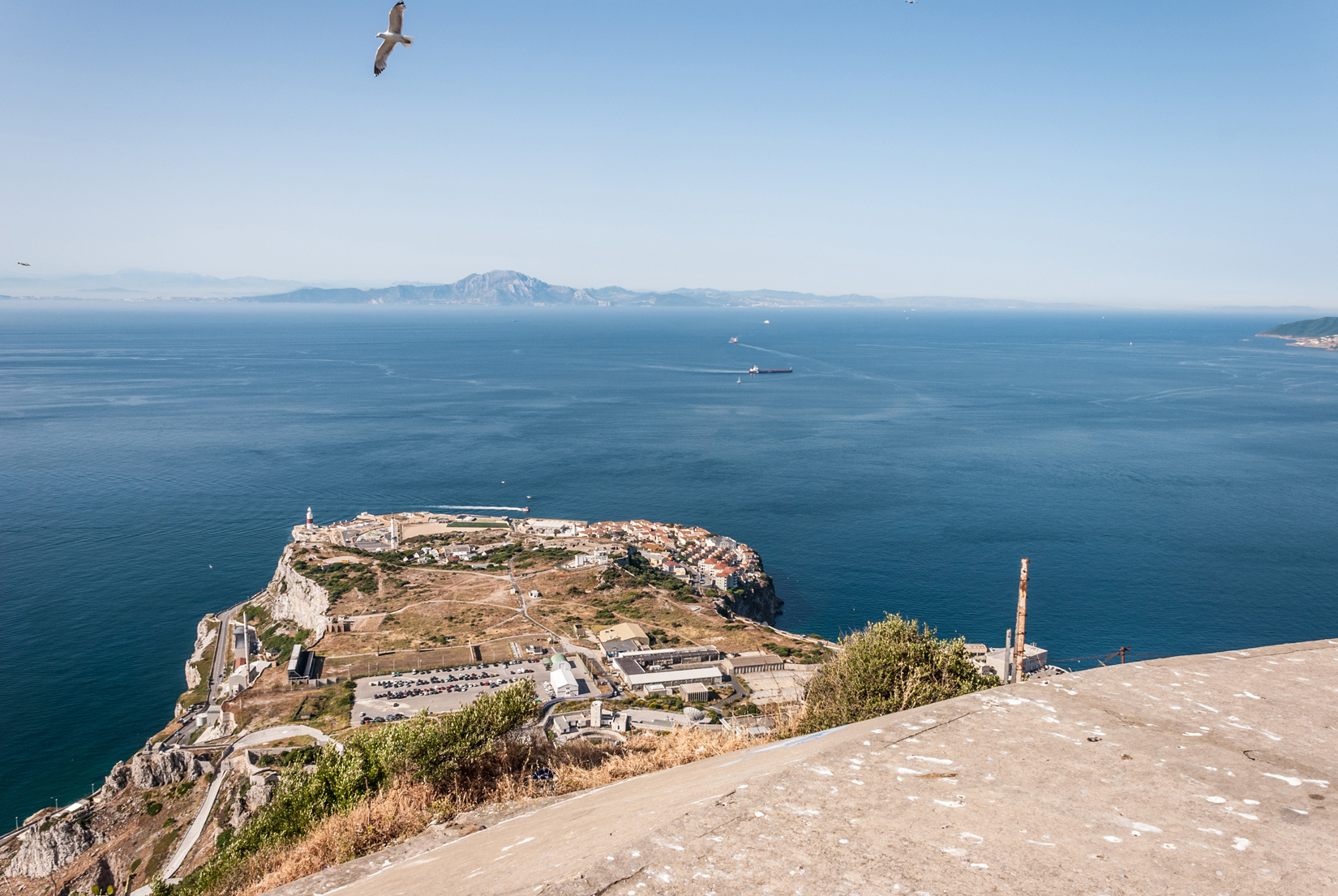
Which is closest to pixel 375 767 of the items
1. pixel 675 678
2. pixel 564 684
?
pixel 564 684

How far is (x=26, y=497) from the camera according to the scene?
69.6 metres

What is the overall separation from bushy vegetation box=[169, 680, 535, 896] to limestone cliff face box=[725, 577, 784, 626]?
3771 centimetres

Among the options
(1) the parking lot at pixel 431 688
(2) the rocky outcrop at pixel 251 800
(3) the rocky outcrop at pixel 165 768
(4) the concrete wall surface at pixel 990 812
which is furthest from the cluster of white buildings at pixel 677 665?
(4) the concrete wall surface at pixel 990 812

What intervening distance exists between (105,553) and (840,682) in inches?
2563

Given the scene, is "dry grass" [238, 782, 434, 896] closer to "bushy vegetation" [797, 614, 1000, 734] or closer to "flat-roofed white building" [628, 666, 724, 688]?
"bushy vegetation" [797, 614, 1000, 734]

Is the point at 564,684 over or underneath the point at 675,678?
over

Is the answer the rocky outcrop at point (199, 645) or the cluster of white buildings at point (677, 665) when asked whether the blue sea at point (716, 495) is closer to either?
the rocky outcrop at point (199, 645)

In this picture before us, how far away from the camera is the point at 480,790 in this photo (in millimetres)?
11445

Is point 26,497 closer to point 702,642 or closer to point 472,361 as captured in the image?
point 702,642

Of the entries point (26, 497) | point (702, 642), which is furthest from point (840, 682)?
point (26, 497)

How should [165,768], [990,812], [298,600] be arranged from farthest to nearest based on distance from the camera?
[298,600]
[165,768]
[990,812]

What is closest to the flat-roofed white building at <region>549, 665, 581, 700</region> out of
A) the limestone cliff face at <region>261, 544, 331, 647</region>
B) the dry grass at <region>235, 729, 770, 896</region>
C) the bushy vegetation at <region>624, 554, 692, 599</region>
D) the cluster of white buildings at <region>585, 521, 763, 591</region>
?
the bushy vegetation at <region>624, 554, 692, 599</region>

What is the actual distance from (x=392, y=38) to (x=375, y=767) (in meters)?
12.4

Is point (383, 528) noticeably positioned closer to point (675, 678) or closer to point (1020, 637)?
point (675, 678)
